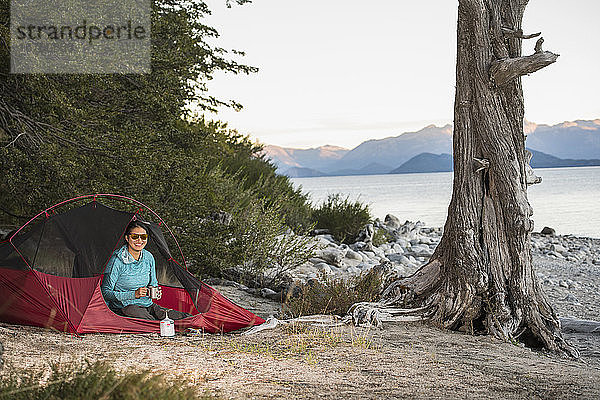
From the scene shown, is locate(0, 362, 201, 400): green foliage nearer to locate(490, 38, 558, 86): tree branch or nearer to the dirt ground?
the dirt ground

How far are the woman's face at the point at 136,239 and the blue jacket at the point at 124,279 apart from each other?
90 millimetres

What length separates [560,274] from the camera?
11.3m

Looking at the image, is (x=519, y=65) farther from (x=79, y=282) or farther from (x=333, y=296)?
(x=79, y=282)

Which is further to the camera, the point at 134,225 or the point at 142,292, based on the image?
the point at 134,225

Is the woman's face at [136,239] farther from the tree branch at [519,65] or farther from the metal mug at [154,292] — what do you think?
the tree branch at [519,65]

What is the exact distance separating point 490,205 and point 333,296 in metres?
2.01

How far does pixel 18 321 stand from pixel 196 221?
3.29 metres

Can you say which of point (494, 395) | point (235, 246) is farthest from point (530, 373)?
point (235, 246)

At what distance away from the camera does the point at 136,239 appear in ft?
20.1

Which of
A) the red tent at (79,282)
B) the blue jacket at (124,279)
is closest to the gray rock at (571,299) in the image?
the red tent at (79,282)

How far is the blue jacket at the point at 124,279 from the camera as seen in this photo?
5.97 meters

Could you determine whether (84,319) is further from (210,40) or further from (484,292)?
(210,40)

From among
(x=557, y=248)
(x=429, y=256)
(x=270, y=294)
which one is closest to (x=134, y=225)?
(x=270, y=294)

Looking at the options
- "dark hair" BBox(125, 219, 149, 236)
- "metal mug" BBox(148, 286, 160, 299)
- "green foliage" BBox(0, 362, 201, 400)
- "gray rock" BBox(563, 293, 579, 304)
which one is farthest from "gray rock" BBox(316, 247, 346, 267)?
"green foliage" BBox(0, 362, 201, 400)
